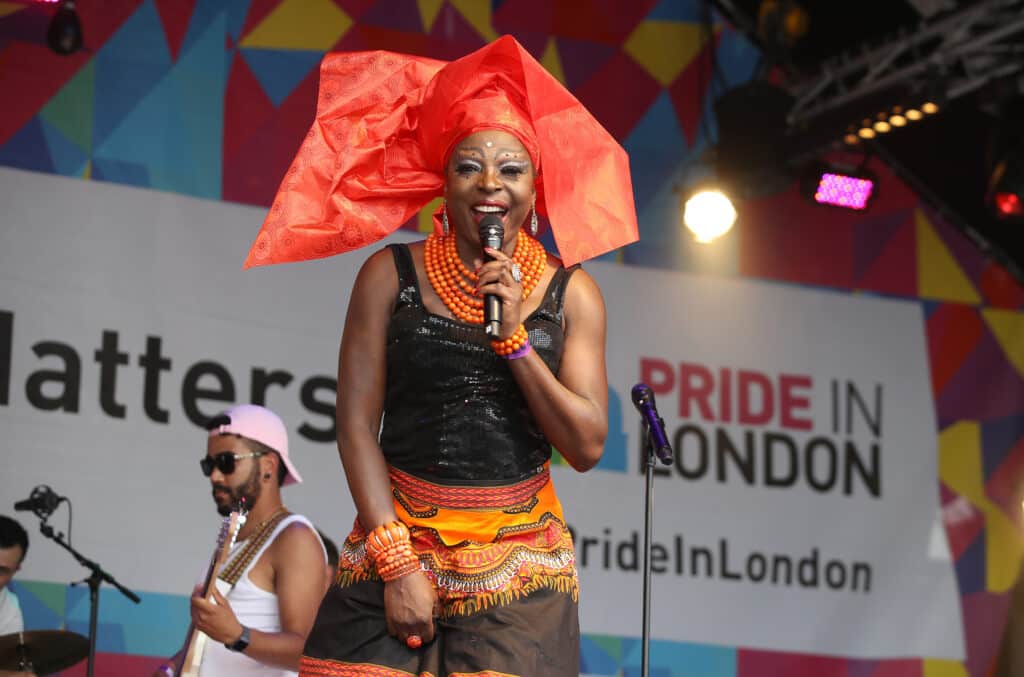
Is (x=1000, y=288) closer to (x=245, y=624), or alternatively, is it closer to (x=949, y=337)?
(x=949, y=337)

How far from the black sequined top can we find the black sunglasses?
2.31 meters

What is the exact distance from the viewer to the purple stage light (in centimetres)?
670

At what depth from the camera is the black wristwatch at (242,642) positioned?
14.2ft

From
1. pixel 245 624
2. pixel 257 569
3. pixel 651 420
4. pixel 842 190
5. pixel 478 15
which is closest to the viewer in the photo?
pixel 651 420

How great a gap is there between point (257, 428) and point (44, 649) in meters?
1.09

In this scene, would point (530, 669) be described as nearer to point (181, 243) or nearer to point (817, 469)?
point (181, 243)

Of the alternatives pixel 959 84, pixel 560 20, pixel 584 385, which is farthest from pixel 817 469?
pixel 584 385

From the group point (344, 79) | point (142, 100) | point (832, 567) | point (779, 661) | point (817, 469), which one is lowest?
point (779, 661)

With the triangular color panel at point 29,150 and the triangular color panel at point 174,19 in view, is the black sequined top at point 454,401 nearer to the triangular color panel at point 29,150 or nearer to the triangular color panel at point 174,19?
the triangular color panel at point 29,150

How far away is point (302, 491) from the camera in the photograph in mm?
6152

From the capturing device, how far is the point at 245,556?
4.69 metres

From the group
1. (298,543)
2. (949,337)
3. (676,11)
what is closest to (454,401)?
(298,543)

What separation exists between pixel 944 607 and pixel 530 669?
534 centimetres

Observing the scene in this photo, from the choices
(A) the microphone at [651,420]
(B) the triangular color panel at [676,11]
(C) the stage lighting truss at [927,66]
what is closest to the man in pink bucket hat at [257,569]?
(A) the microphone at [651,420]
